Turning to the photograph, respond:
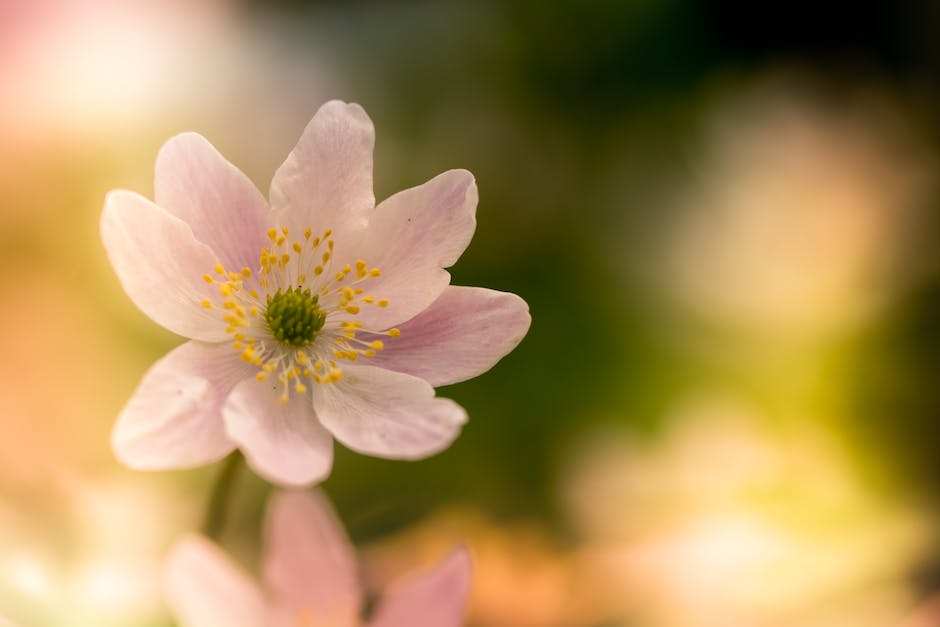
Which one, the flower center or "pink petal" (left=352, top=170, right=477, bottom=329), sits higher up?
"pink petal" (left=352, top=170, right=477, bottom=329)

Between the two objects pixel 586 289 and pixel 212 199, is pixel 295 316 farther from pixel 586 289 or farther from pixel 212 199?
pixel 586 289

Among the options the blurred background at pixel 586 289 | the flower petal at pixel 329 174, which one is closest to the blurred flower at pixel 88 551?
the blurred background at pixel 586 289

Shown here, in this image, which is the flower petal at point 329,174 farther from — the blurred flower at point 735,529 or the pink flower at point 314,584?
the blurred flower at point 735,529

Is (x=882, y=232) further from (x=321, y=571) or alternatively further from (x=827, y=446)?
(x=321, y=571)

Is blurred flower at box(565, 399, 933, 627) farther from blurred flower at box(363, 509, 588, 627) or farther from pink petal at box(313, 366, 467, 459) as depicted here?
pink petal at box(313, 366, 467, 459)

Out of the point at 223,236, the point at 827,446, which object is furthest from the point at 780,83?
the point at 223,236

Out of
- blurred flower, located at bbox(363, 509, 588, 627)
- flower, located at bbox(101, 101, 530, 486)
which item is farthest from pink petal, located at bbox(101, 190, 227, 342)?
blurred flower, located at bbox(363, 509, 588, 627)
